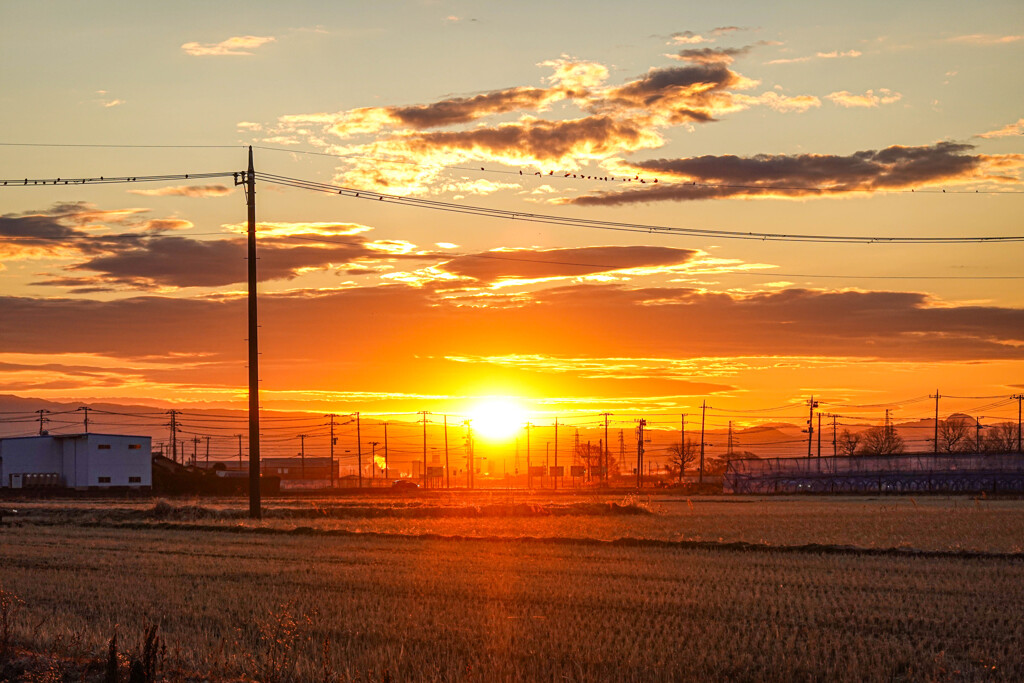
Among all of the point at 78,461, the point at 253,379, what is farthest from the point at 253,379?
the point at 78,461

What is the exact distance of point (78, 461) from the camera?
4343 inches

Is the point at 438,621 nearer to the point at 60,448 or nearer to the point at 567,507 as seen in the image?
the point at 567,507

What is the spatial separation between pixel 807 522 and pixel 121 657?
38.3 meters

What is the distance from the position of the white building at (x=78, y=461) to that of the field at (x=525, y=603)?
73.5 m

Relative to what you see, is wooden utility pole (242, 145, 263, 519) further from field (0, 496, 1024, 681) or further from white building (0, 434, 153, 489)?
white building (0, 434, 153, 489)

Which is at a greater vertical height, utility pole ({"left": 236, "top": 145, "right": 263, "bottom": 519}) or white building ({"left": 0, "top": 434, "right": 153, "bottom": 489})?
utility pole ({"left": 236, "top": 145, "right": 263, "bottom": 519})

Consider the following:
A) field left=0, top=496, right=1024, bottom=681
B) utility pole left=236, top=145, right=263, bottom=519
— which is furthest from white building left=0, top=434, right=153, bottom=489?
field left=0, top=496, right=1024, bottom=681

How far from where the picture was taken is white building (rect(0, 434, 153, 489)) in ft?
362

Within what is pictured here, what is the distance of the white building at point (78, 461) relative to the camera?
110 metres

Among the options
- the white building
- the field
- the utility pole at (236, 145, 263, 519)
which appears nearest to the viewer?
the field

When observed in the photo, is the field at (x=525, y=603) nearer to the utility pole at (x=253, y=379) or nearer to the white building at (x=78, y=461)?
the utility pole at (x=253, y=379)

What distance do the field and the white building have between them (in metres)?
73.5

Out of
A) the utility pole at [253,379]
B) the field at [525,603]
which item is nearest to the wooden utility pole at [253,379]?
the utility pole at [253,379]

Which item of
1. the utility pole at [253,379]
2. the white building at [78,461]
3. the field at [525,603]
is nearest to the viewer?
the field at [525,603]
